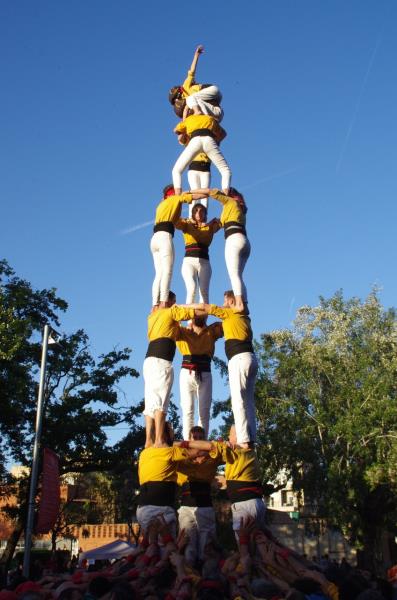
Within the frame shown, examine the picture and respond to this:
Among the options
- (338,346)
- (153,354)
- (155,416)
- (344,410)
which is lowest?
(155,416)

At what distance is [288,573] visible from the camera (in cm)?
705

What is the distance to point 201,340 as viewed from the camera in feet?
35.2

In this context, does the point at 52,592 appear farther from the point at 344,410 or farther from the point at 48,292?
the point at 344,410

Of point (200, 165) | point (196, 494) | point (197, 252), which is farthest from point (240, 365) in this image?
point (200, 165)

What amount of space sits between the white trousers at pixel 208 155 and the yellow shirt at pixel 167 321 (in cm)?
284

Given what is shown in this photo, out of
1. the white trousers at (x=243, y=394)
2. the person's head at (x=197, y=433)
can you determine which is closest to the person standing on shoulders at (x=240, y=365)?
the white trousers at (x=243, y=394)

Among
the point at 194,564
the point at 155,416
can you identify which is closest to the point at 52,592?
the point at 194,564

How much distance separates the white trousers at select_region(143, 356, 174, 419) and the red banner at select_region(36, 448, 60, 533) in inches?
284

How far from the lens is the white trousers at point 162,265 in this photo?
10547 millimetres

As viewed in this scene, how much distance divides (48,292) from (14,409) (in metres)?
6.76

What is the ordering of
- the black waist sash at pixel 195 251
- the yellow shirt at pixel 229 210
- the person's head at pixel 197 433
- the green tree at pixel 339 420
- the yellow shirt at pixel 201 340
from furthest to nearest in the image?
1. the green tree at pixel 339 420
2. the black waist sash at pixel 195 251
3. the yellow shirt at pixel 229 210
4. the yellow shirt at pixel 201 340
5. the person's head at pixel 197 433

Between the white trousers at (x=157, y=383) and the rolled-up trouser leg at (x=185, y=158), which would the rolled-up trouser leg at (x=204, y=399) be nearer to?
the white trousers at (x=157, y=383)

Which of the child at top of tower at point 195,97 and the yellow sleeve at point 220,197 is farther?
the child at top of tower at point 195,97

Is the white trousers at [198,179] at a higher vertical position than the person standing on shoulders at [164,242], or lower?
higher
